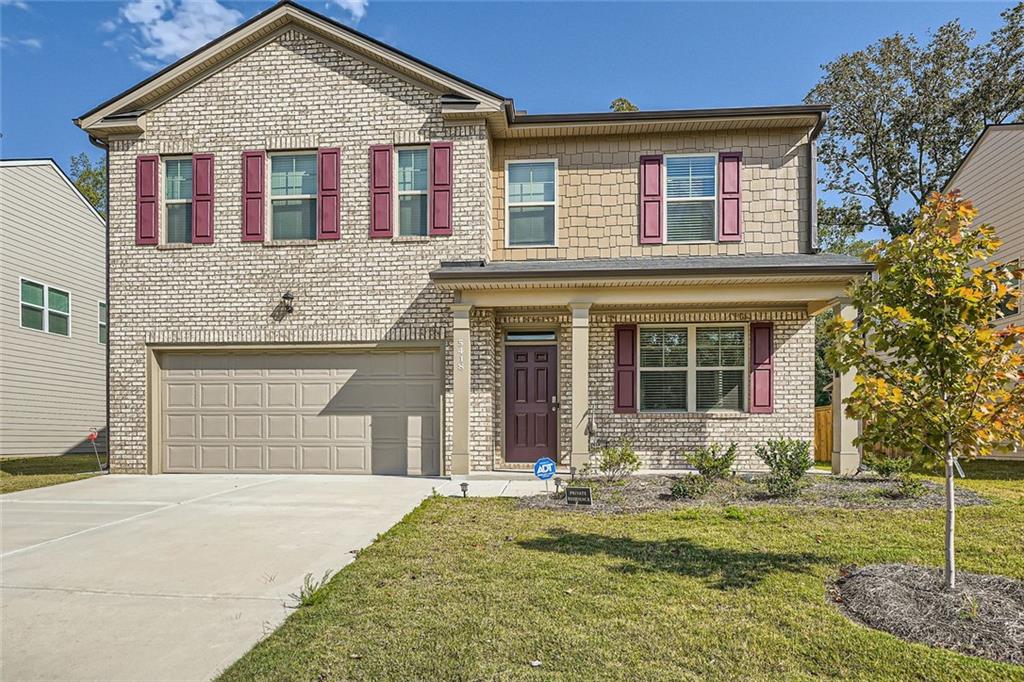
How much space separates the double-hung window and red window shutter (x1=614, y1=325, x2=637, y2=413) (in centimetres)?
20

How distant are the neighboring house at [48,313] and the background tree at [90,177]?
15.0 meters

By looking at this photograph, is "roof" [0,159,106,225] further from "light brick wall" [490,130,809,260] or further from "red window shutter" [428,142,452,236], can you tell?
"light brick wall" [490,130,809,260]

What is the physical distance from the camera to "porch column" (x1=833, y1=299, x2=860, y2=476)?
30.5ft

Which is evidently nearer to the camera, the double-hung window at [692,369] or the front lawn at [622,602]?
the front lawn at [622,602]

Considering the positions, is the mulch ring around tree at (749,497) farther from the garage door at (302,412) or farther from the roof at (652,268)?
the garage door at (302,412)

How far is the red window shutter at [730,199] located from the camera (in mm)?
10680

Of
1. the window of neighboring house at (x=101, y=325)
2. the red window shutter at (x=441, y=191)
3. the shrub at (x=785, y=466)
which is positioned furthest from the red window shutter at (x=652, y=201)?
the window of neighboring house at (x=101, y=325)

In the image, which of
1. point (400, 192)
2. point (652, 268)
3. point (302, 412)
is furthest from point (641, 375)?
point (302, 412)

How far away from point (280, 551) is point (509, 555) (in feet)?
7.12

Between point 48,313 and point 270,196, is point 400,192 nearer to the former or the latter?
point 270,196

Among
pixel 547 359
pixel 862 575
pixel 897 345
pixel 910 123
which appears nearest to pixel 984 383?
pixel 897 345

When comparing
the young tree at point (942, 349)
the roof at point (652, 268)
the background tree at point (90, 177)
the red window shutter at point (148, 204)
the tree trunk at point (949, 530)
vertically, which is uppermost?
the background tree at point (90, 177)

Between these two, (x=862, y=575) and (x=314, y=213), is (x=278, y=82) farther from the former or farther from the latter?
(x=862, y=575)

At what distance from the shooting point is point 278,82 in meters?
10.7
